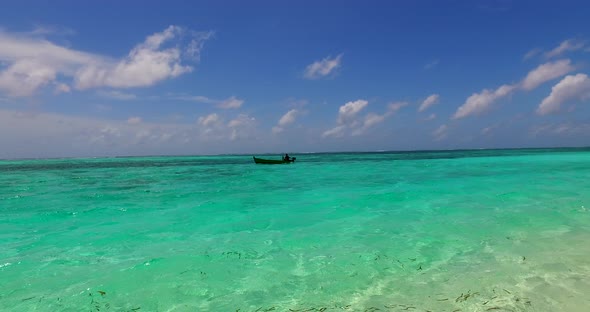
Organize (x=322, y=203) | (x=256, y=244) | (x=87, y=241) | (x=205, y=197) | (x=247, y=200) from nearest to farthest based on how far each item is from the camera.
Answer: (x=256, y=244)
(x=87, y=241)
(x=322, y=203)
(x=247, y=200)
(x=205, y=197)

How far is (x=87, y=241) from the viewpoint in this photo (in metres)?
11.3

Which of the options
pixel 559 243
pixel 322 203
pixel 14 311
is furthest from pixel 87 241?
pixel 559 243

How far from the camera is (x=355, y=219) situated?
13781 millimetres

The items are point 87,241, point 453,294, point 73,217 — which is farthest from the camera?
point 73,217

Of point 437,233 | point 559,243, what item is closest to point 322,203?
point 437,233

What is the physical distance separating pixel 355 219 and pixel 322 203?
15.3 feet

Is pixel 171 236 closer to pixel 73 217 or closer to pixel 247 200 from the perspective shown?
pixel 73 217

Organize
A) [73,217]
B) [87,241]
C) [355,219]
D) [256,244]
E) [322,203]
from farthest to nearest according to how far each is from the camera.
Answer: [322,203] → [73,217] → [355,219] → [87,241] → [256,244]

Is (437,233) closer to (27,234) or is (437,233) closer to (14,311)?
(14,311)

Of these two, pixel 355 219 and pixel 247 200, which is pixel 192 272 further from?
pixel 247 200

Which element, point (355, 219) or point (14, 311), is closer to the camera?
point (14, 311)

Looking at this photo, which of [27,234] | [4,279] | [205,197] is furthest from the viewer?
[205,197]

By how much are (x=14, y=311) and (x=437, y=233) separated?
10900 mm

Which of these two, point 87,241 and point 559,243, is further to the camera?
point 87,241
